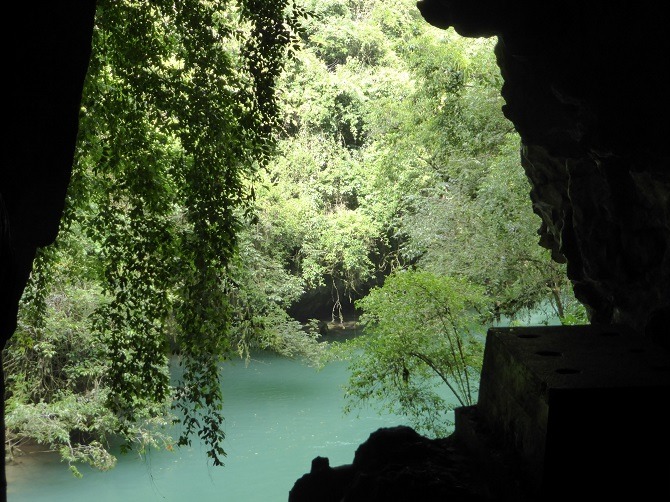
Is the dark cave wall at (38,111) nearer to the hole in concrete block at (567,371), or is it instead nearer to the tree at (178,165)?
the tree at (178,165)

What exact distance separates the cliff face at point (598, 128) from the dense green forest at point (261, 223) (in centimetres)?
186

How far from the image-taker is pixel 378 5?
71.2 feet

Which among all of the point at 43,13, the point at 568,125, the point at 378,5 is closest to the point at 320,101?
the point at 378,5

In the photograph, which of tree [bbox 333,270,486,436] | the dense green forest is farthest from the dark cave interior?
tree [bbox 333,270,486,436]

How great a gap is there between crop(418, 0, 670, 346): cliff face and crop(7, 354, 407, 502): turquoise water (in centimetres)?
672

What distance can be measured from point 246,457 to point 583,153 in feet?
31.4

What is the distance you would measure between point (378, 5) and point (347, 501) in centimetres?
1956

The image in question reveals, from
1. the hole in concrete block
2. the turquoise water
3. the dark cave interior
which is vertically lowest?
the turquoise water

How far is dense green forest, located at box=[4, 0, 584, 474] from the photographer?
5867mm

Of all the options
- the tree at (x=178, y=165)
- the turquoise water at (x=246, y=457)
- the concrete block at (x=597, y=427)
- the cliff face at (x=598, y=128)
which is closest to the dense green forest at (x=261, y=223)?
the tree at (x=178, y=165)

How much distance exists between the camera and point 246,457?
43.1 ft

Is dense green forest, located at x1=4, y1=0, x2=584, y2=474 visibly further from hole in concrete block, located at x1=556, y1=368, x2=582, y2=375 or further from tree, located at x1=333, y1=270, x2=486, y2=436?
hole in concrete block, located at x1=556, y1=368, x2=582, y2=375

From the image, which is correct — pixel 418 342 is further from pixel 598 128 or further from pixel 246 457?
pixel 598 128

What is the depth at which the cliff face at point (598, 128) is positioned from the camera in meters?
4.16
